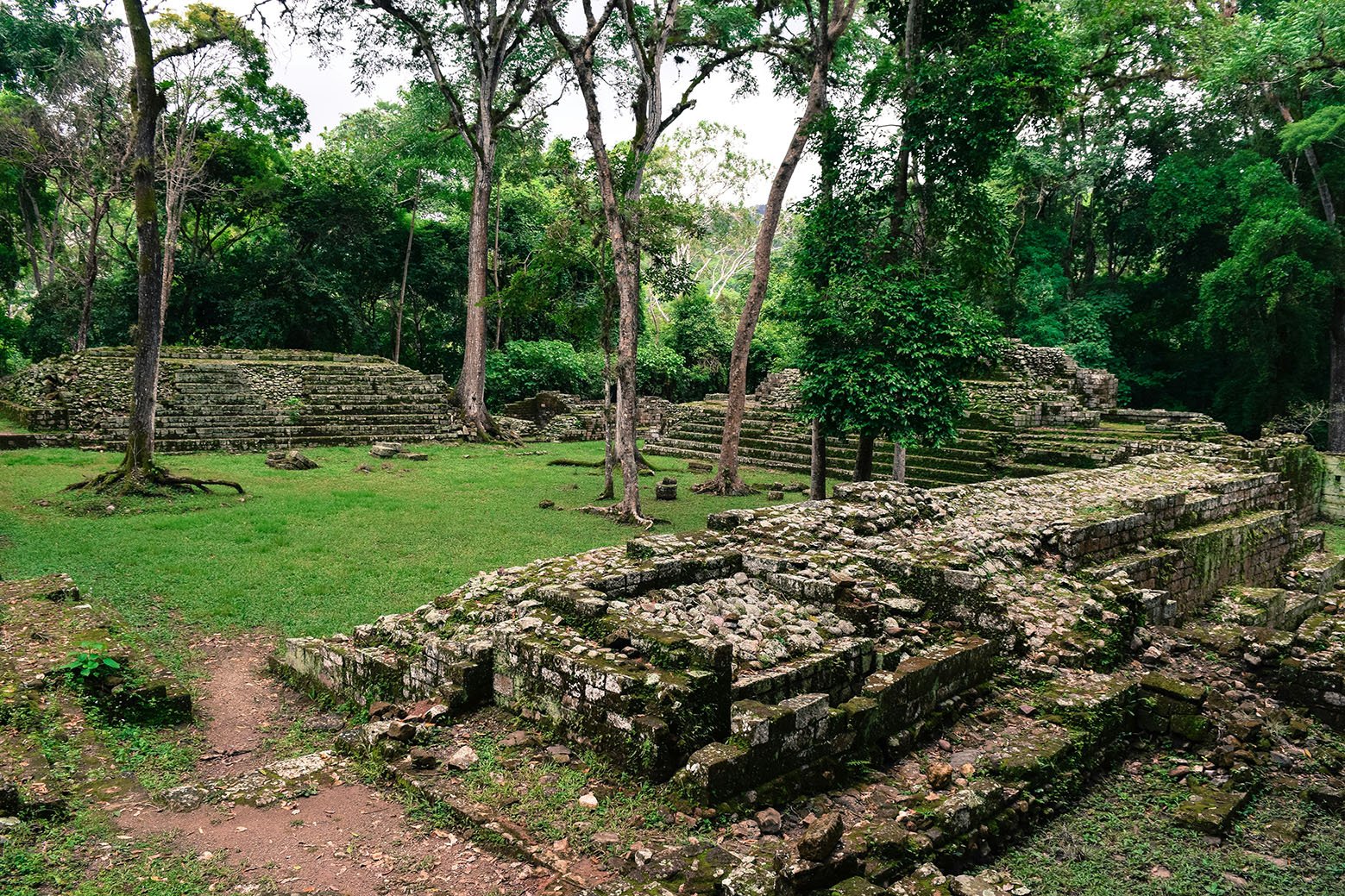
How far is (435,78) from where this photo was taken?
2066cm

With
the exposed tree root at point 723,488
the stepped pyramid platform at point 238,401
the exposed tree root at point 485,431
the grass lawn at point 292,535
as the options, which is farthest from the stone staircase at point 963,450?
the stepped pyramid platform at point 238,401

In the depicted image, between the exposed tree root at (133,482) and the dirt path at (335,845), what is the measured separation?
27.0 ft

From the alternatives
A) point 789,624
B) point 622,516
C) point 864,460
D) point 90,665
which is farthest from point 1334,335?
point 90,665

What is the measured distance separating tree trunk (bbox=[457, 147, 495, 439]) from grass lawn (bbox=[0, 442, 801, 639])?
20.8 feet

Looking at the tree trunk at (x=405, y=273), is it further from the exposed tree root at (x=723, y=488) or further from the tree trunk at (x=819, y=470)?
the tree trunk at (x=819, y=470)

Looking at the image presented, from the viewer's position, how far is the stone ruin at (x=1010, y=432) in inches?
581

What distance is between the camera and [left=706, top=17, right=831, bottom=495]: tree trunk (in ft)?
42.1

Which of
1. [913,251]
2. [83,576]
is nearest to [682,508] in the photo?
[913,251]

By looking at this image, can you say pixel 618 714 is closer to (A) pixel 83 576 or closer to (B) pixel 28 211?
(A) pixel 83 576

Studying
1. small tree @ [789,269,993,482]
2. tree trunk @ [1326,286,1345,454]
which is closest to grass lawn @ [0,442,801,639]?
small tree @ [789,269,993,482]

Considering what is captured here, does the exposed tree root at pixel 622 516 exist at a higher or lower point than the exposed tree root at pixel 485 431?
lower

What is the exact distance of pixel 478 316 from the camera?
21031 mm

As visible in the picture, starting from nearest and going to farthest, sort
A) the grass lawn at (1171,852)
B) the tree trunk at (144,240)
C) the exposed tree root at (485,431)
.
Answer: the grass lawn at (1171,852), the tree trunk at (144,240), the exposed tree root at (485,431)

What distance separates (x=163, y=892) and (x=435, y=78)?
22.0 metres
